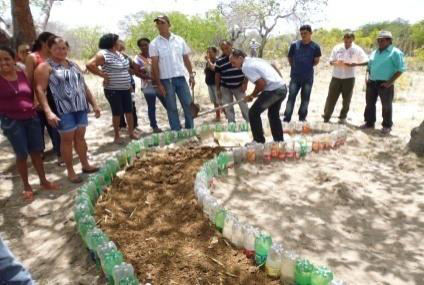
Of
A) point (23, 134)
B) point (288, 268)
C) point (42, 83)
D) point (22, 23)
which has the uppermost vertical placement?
point (22, 23)

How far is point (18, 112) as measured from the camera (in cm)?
348

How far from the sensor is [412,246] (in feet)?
9.74

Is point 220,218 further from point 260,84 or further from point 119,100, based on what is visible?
point 119,100

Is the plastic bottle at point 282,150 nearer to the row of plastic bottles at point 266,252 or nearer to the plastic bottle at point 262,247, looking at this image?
the row of plastic bottles at point 266,252

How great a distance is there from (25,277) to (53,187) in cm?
229

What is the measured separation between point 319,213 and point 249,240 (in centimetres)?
105

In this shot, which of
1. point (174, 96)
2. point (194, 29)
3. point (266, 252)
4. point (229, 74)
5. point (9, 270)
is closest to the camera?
point (9, 270)

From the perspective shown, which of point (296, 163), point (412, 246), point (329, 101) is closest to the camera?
point (412, 246)

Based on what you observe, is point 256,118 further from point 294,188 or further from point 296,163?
point 294,188

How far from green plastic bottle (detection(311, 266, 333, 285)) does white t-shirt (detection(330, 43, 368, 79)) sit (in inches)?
195

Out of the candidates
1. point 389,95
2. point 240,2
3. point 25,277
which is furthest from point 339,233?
point 240,2

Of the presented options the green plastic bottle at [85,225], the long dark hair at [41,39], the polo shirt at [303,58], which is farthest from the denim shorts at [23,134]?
the polo shirt at [303,58]

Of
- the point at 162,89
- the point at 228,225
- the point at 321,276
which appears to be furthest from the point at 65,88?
the point at 321,276

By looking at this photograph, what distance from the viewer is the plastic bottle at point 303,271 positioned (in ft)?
7.75
